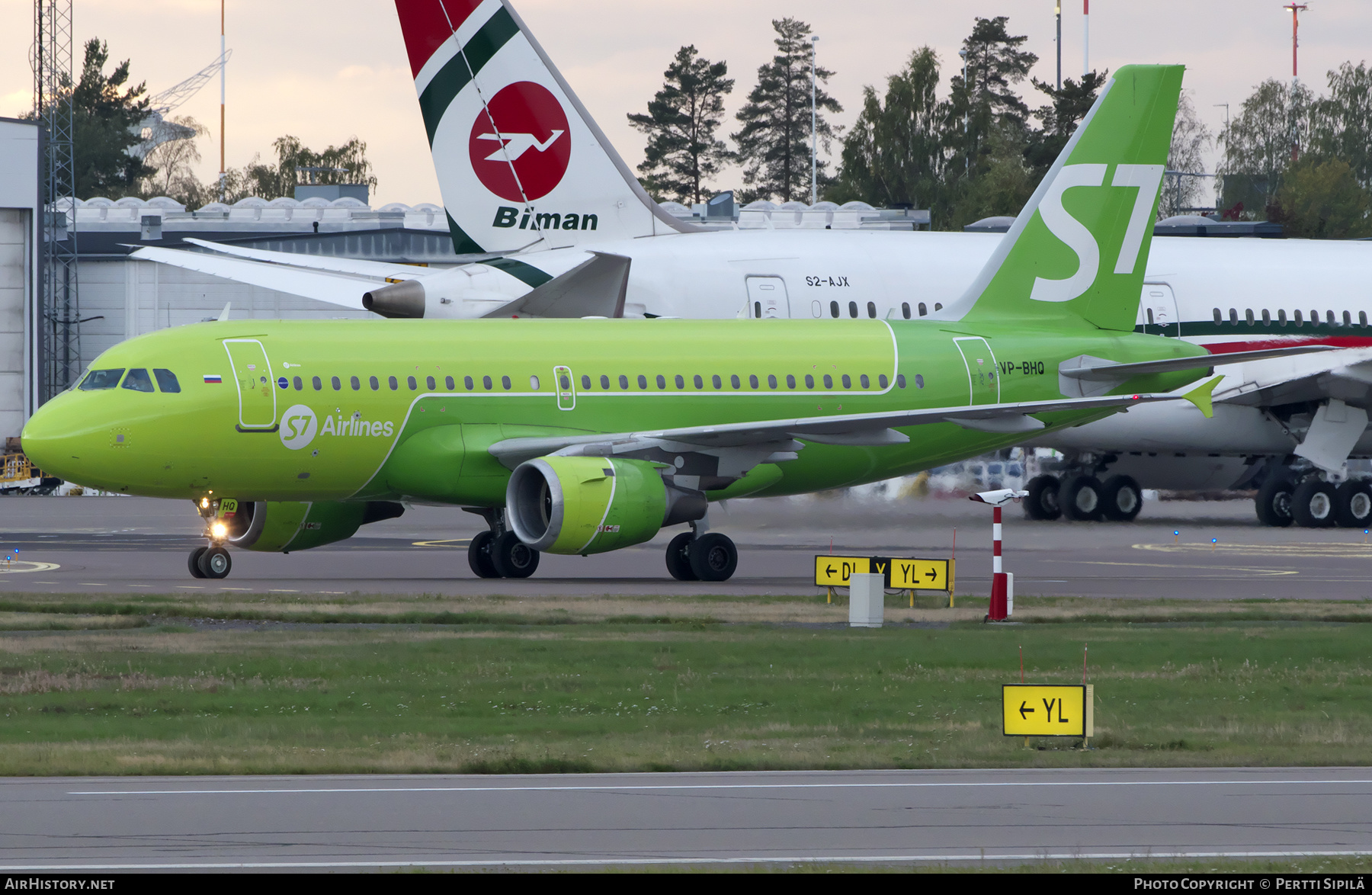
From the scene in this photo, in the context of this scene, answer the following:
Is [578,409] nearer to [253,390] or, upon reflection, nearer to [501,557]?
[501,557]

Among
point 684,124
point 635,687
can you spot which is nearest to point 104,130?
point 684,124

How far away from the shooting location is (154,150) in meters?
148

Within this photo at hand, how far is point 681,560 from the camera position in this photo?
2738 centimetres

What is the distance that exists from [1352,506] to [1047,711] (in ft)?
93.7

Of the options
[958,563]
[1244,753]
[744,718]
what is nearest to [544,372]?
[958,563]

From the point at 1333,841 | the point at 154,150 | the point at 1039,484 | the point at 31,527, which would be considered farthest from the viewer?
the point at 154,150

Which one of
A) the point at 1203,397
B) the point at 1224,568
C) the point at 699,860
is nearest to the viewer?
the point at 699,860

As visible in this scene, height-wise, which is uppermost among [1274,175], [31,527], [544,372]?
[1274,175]

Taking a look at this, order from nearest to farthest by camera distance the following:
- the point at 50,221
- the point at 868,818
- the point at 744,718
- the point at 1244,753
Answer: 1. the point at 868,818
2. the point at 1244,753
3. the point at 744,718
4. the point at 50,221

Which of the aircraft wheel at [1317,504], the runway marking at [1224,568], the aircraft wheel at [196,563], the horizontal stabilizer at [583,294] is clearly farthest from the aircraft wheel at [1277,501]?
the aircraft wheel at [196,563]

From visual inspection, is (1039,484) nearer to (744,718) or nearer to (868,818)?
(744,718)

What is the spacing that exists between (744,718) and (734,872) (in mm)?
5763

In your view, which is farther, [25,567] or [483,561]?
[25,567]

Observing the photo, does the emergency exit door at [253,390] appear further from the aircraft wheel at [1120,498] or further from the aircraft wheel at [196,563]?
the aircraft wheel at [1120,498]
